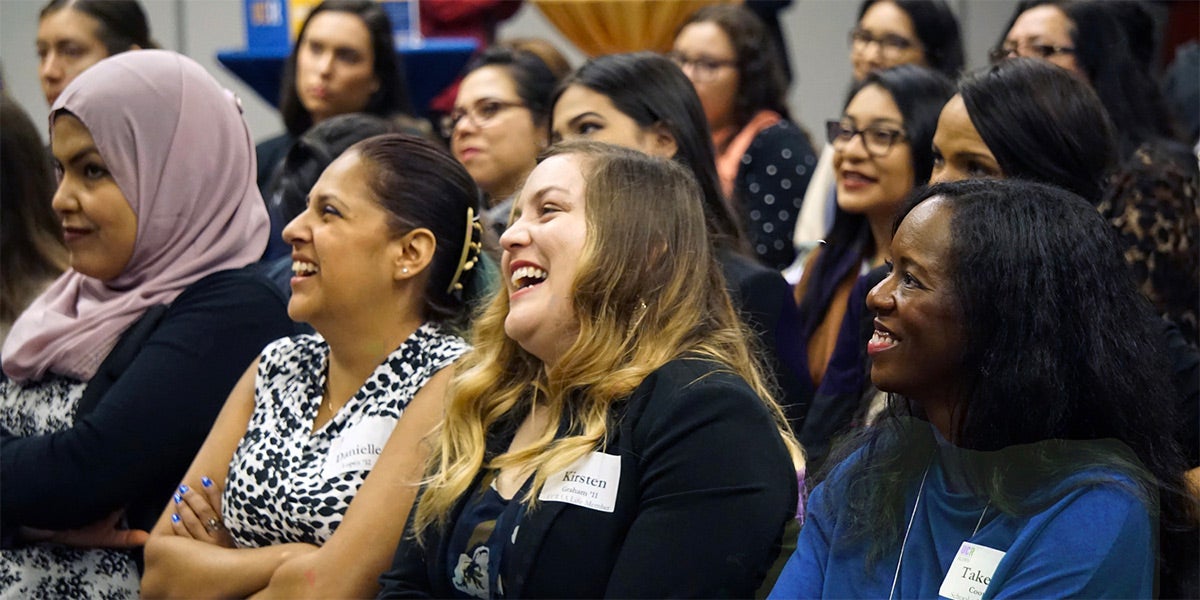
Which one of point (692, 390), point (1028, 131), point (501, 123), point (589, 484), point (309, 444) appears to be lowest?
point (309, 444)

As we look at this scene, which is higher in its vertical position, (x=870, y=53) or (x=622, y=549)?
(x=870, y=53)

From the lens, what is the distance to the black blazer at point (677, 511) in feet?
6.39

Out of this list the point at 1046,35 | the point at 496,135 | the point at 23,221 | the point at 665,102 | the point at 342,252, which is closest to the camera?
the point at 342,252

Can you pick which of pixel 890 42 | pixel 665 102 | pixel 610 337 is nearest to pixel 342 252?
pixel 610 337

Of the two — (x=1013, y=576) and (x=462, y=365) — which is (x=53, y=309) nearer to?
(x=462, y=365)

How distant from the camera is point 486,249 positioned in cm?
296

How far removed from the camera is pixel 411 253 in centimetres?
257

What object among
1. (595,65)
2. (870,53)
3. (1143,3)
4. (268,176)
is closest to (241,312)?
(595,65)

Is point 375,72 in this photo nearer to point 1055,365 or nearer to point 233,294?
point 233,294

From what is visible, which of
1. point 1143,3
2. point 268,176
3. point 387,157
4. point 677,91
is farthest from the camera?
point 268,176

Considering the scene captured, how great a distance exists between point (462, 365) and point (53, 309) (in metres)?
1.03

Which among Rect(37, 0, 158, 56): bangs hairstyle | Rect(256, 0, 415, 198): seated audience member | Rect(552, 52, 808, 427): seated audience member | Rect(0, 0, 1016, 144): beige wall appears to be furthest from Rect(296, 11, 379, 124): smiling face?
Rect(552, 52, 808, 427): seated audience member

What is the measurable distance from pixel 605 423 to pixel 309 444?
662 millimetres

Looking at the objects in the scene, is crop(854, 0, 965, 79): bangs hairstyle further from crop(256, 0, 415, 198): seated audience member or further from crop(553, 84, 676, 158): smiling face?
crop(256, 0, 415, 198): seated audience member
